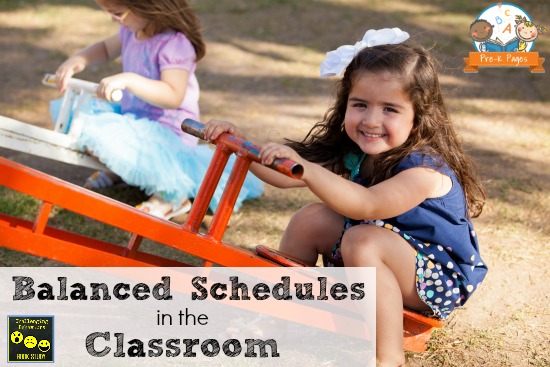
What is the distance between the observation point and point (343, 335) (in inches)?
96.0

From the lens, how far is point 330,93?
5.38 metres

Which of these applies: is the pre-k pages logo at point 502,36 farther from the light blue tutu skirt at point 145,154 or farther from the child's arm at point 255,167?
the child's arm at point 255,167

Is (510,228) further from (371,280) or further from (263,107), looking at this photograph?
(263,107)

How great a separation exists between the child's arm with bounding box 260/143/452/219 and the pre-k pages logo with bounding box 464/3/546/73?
1666 mm

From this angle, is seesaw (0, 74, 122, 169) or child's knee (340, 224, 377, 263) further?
seesaw (0, 74, 122, 169)

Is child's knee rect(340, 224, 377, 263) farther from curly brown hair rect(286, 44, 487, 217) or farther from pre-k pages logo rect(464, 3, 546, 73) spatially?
pre-k pages logo rect(464, 3, 546, 73)

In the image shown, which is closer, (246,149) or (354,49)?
(246,149)

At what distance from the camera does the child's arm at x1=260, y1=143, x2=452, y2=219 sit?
207 centimetres

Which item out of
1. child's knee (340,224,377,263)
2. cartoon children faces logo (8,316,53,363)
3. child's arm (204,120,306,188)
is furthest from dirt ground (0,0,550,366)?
cartoon children faces logo (8,316,53,363)

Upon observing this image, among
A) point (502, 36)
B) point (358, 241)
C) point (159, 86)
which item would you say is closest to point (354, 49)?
point (358, 241)

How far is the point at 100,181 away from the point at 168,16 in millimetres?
862

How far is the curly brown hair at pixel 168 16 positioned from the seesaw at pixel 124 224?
51.9 inches

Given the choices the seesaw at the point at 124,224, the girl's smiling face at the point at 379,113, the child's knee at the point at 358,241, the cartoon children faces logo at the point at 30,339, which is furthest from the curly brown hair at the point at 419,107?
the cartoon children faces logo at the point at 30,339

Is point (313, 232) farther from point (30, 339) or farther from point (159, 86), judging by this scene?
point (159, 86)
